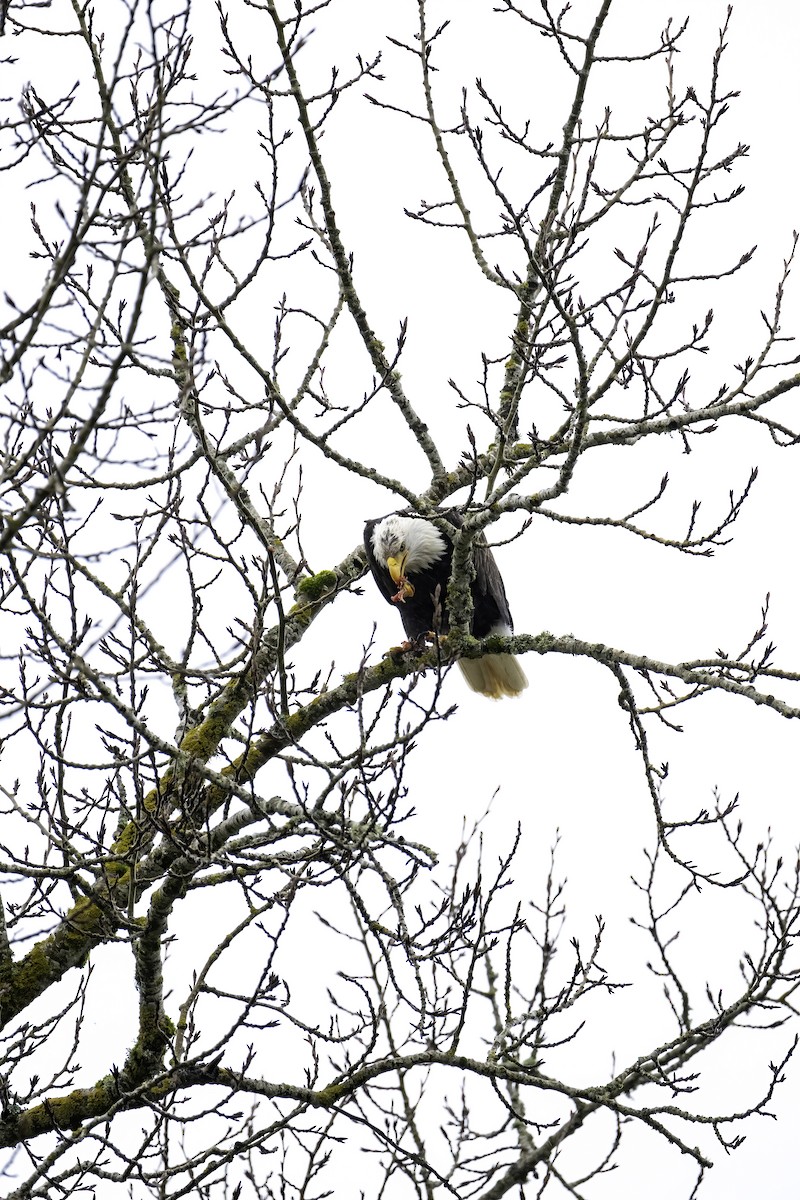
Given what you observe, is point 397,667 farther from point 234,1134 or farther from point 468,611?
point 234,1134

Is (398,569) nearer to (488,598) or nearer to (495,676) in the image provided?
(488,598)

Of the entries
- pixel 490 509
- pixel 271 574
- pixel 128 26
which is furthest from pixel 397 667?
pixel 128 26

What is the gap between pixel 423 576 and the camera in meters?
6.30

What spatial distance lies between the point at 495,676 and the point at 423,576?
3.21ft

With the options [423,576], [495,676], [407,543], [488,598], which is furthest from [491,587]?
[495,676]

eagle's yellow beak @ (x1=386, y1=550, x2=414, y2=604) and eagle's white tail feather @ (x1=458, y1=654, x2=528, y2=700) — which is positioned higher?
eagle's white tail feather @ (x1=458, y1=654, x2=528, y2=700)

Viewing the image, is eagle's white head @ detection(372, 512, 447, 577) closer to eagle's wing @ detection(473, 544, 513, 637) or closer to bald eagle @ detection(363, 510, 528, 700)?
bald eagle @ detection(363, 510, 528, 700)

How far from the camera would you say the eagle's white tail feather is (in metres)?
6.95

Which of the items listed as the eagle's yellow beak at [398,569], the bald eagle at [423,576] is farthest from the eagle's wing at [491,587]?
the eagle's yellow beak at [398,569]

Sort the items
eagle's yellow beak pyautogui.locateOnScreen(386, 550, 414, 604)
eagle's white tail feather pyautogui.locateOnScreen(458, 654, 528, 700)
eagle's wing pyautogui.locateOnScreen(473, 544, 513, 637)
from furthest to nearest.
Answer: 1. eagle's white tail feather pyautogui.locateOnScreen(458, 654, 528, 700)
2. eagle's wing pyautogui.locateOnScreen(473, 544, 513, 637)
3. eagle's yellow beak pyautogui.locateOnScreen(386, 550, 414, 604)

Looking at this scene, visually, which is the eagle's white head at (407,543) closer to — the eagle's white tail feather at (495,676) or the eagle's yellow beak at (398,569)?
the eagle's yellow beak at (398,569)

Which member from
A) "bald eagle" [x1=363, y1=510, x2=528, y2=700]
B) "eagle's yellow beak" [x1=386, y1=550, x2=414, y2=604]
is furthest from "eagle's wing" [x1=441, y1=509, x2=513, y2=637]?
"eagle's yellow beak" [x1=386, y1=550, x2=414, y2=604]

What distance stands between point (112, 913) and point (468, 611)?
1.70 metres

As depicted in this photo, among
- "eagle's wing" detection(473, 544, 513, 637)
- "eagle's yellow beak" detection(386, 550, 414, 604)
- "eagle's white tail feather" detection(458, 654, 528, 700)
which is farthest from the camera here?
"eagle's white tail feather" detection(458, 654, 528, 700)
